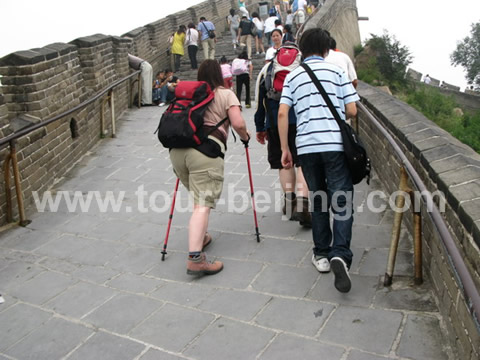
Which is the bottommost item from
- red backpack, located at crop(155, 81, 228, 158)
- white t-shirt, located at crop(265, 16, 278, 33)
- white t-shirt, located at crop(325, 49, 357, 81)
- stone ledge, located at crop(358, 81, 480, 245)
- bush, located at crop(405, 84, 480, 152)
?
bush, located at crop(405, 84, 480, 152)

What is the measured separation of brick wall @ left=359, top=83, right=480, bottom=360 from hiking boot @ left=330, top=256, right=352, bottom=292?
518 mm

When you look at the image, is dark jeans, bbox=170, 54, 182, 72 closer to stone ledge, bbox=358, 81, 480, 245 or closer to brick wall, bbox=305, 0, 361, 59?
brick wall, bbox=305, 0, 361, 59

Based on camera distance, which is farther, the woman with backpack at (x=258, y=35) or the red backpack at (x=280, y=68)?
the woman with backpack at (x=258, y=35)

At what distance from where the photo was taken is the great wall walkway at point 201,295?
3152 millimetres

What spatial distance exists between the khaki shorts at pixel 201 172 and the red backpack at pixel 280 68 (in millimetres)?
792

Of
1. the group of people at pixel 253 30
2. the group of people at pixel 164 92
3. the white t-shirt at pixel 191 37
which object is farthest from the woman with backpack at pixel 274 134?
the white t-shirt at pixel 191 37

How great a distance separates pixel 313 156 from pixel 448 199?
3.13 feet

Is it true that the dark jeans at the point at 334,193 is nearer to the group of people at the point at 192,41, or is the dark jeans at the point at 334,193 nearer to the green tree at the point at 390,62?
the group of people at the point at 192,41

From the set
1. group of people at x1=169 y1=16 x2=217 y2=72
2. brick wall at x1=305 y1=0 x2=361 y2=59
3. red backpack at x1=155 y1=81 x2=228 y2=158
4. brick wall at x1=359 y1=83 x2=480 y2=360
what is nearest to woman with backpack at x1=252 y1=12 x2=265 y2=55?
group of people at x1=169 y1=16 x2=217 y2=72

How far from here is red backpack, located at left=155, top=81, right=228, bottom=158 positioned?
396 centimetres

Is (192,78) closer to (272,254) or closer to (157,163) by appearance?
(157,163)

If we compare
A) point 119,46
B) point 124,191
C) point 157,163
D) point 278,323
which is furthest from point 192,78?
point 278,323

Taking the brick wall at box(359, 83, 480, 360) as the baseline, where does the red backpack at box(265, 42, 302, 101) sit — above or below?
above

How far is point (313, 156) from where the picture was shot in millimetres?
3658
